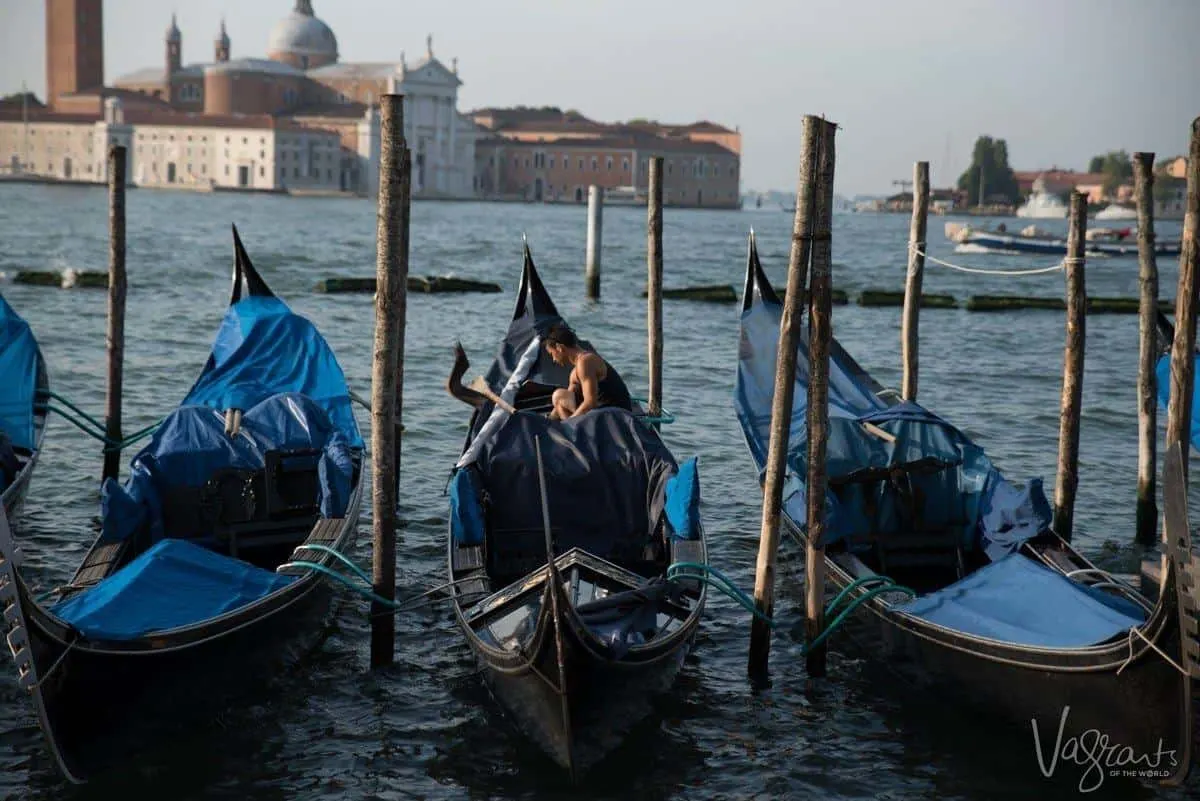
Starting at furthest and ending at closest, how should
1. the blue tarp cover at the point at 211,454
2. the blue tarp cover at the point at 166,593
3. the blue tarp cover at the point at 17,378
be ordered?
the blue tarp cover at the point at 17,378 < the blue tarp cover at the point at 211,454 < the blue tarp cover at the point at 166,593

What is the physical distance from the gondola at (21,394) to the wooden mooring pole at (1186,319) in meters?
4.39

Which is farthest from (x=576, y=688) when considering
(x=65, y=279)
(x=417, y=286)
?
(x=65, y=279)

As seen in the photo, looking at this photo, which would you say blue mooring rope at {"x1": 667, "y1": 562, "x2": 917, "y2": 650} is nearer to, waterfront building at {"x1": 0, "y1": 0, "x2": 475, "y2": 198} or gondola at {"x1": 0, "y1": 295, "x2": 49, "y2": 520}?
gondola at {"x1": 0, "y1": 295, "x2": 49, "y2": 520}

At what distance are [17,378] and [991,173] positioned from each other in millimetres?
76375

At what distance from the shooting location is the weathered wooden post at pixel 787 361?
4.27m

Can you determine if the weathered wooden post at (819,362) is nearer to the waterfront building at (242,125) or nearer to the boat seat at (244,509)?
the boat seat at (244,509)

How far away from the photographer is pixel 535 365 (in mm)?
6738

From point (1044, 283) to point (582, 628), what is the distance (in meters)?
21.5

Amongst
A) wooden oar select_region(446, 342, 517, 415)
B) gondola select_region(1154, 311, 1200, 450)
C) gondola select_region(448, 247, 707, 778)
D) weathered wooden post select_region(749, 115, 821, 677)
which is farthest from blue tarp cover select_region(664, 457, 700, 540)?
gondola select_region(1154, 311, 1200, 450)

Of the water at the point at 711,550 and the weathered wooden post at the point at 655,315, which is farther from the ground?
the weathered wooden post at the point at 655,315

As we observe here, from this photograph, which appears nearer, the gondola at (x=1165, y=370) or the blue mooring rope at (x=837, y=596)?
the blue mooring rope at (x=837, y=596)

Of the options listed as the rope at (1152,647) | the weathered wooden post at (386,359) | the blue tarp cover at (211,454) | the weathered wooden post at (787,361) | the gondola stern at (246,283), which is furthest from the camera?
the gondola stern at (246,283)

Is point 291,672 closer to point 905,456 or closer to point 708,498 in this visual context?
point 905,456

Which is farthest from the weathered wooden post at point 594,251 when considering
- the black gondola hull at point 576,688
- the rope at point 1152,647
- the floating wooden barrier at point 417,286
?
the rope at point 1152,647
